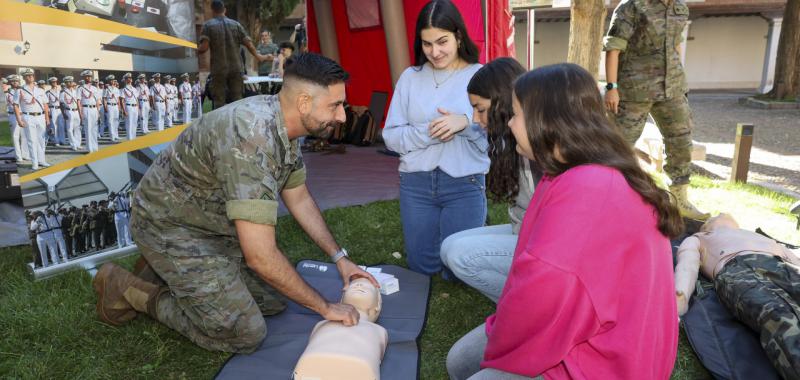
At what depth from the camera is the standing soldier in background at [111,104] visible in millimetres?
3609

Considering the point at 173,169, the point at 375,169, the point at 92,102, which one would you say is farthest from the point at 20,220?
the point at 375,169

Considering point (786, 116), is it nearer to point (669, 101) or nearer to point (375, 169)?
point (669, 101)

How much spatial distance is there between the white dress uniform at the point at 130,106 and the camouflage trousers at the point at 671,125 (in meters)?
3.70

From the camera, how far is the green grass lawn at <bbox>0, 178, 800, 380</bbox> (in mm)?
2510

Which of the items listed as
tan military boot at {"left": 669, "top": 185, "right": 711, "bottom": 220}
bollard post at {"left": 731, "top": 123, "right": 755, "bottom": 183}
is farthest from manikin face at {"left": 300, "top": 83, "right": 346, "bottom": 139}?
bollard post at {"left": 731, "top": 123, "right": 755, "bottom": 183}

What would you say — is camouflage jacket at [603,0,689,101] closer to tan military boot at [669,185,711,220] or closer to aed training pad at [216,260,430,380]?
tan military boot at [669,185,711,220]

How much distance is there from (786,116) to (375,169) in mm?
10251

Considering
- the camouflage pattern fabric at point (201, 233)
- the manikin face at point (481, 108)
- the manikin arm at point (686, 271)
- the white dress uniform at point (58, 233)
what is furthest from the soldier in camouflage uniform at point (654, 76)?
the white dress uniform at point (58, 233)

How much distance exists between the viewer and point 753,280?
2568mm

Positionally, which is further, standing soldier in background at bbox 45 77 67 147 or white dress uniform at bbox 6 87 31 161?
standing soldier in background at bbox 45 77 67 147

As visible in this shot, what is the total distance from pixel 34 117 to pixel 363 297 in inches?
86.1

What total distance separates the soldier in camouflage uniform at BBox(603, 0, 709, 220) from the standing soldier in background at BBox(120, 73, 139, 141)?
360 cm

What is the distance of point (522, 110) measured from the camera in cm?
156

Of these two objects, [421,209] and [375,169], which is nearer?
[421,209]
